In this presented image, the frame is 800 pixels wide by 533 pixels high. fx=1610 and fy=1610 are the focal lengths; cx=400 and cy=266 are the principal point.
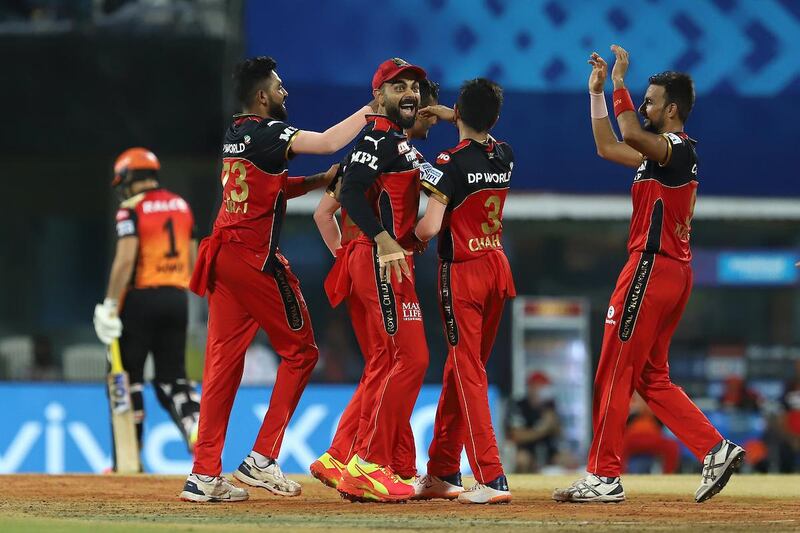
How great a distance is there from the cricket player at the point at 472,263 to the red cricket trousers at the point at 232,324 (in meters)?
0.82

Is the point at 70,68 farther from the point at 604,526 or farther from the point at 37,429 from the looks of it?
the point at 604,526

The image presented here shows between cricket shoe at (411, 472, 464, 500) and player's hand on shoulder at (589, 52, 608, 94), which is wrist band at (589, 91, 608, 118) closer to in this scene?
player's hand on shoulder at (589, 52, 608, 94)

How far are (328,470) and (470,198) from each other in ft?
5.40

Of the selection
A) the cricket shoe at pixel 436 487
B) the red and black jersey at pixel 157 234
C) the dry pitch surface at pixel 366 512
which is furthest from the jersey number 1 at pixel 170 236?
the cricket shoe at pixel 436 487

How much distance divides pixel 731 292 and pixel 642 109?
10.3 m

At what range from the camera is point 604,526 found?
7.19 meters

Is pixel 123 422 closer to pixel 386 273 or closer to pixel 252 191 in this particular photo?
pixel 252 191

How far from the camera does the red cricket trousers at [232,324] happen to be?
26.9ft

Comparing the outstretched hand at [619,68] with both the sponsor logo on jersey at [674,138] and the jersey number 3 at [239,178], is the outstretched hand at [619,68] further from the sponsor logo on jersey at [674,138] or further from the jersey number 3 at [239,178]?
the jersey number 3 at [239,178]

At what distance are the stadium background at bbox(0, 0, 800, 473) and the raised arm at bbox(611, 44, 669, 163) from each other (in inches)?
331

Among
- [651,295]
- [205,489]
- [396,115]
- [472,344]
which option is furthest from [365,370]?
[651,295]

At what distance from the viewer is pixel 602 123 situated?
830 cm

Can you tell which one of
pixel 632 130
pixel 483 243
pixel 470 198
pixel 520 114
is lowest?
pixel 483 243

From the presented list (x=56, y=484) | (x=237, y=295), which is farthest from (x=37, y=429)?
(x=237, y=295)
